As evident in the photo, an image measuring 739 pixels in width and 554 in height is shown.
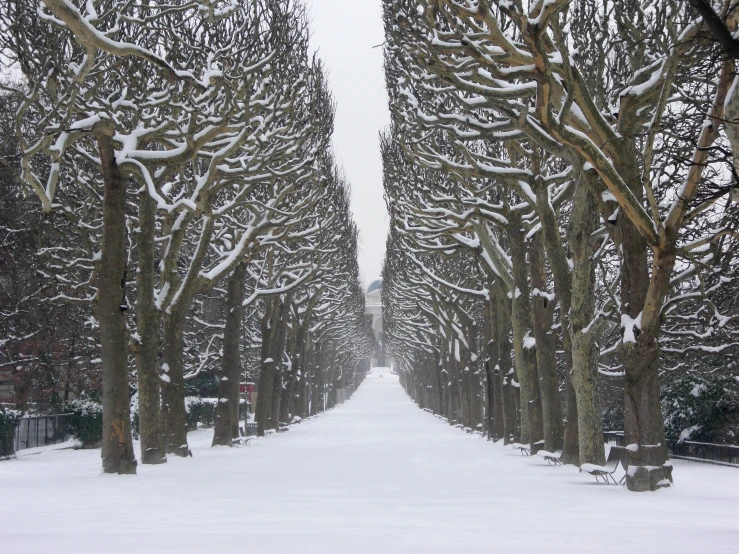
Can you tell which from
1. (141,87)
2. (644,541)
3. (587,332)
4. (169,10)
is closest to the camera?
(644,541)

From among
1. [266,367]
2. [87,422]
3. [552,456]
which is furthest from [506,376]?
[87,422]

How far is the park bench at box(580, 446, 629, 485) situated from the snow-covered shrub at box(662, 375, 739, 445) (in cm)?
998

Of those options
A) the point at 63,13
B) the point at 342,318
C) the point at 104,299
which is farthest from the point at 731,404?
the point at 342,318

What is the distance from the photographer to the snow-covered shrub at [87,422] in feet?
94.9

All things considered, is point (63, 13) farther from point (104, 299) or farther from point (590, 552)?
point (590, 552)

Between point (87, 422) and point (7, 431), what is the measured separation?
513 cm

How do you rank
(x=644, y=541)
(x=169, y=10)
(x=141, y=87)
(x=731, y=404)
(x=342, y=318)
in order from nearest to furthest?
(x=644, y=541)
(x=169, y=10)
(x=141, y=87)
(x=731, y=404)
(x=342, y=318)

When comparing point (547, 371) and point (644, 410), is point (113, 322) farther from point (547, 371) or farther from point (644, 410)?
point (547, 371)

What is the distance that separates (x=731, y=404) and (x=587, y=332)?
1187 cm

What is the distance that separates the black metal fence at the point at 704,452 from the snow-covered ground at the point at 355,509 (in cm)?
230

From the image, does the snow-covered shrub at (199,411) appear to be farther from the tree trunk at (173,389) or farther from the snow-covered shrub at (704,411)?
the snow-covered shrub at (704,411)

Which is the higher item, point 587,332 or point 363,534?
point 587,332

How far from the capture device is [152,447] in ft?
58.6

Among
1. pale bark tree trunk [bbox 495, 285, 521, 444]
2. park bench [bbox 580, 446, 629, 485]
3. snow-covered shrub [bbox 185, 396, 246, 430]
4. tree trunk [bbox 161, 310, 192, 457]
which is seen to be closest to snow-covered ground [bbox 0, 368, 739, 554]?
park bench [bbox 580, 446, 629, 485]
